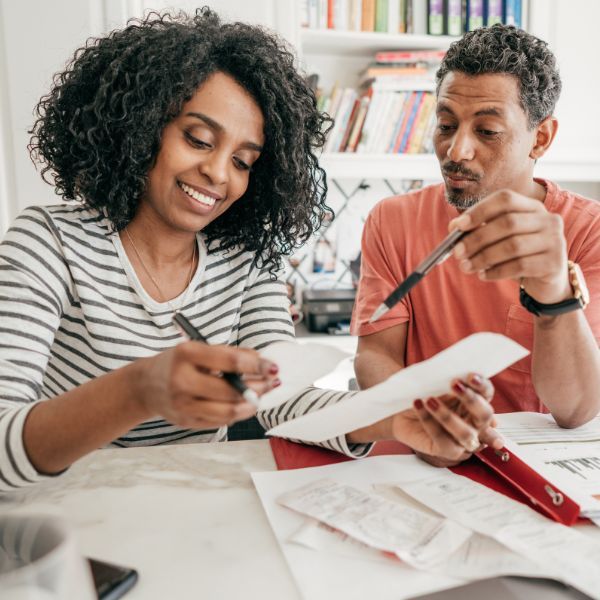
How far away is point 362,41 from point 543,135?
3.69 ft

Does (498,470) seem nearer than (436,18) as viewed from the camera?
Yes

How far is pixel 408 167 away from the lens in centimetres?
239

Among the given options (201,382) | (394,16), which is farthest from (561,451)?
(394,16)

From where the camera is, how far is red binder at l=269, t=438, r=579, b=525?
703mm

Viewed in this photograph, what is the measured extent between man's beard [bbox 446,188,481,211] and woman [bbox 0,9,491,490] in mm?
316

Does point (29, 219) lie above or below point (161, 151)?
below

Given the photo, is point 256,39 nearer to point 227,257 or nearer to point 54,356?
point 227,257

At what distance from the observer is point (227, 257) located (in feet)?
3.99

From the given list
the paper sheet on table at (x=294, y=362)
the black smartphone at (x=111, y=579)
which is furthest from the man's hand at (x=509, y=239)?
the black smartphone at (x=111, y=579)

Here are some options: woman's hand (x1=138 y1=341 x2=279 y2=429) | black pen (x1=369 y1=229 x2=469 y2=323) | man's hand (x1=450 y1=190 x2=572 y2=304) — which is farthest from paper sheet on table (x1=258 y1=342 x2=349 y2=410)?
man's hand (x1=450 y1=190 x2=572 y2=304)

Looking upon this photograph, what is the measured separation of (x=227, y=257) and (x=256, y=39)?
16.5 inches

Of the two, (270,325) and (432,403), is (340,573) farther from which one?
(270,325)

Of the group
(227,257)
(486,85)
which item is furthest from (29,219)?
(486,85)

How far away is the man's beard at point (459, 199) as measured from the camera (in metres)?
1.31
